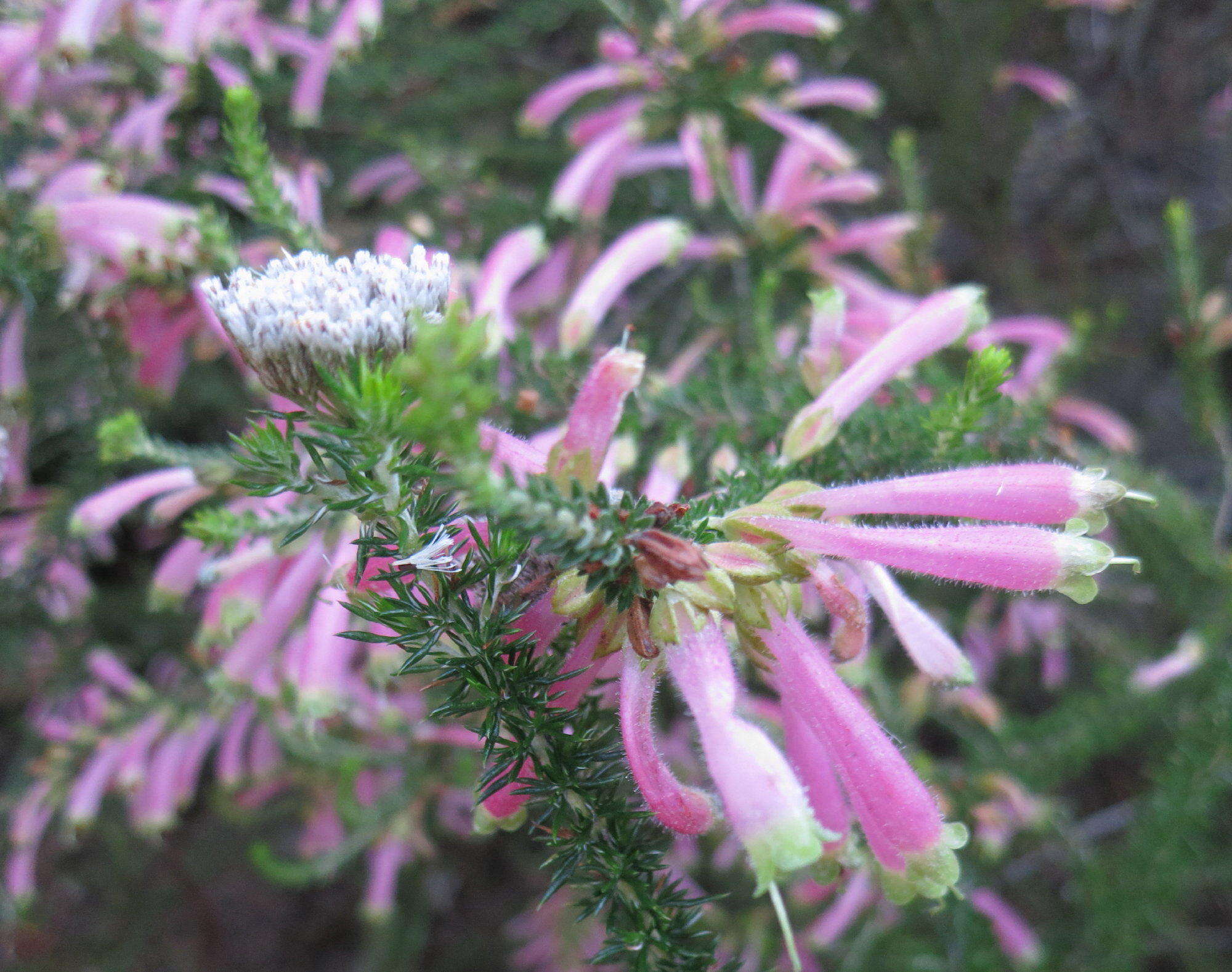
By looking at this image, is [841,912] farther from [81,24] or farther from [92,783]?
[81,24]

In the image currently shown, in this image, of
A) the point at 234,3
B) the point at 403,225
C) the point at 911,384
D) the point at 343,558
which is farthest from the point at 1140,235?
the point at 343,558

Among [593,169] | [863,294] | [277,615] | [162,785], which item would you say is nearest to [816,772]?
[277,615]

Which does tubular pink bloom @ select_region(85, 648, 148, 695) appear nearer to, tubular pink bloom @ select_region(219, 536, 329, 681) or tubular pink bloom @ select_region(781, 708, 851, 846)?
tubular pink bloom @ select_region(219, 536, 329, 681)

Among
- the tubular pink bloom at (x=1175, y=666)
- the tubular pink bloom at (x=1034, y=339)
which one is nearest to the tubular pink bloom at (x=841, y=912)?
the tubular pink bloom at (x=1175, y=666)

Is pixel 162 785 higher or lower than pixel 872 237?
lower

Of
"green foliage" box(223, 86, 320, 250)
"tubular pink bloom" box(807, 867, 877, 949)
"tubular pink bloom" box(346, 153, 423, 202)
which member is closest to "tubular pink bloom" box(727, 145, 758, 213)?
"tubular pink bloom" box(346, 153, 423, 202)

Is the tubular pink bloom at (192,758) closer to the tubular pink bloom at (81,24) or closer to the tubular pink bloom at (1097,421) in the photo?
the tubular pink bloom at (81,24)
